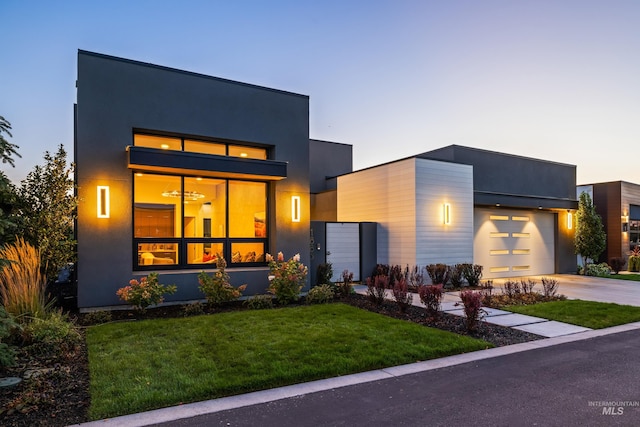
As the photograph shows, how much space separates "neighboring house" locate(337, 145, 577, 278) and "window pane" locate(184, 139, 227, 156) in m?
6.36

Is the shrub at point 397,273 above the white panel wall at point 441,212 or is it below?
below

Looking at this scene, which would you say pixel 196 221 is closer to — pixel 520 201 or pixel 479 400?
pixel 479 400

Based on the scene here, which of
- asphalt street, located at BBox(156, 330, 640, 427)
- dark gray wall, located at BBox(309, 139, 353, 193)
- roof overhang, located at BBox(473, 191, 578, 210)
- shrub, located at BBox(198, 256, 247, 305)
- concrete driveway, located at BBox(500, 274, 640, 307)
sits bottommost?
concrete driveway, located at BBox(500, 274, 640, 307)

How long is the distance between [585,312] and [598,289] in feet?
17.2

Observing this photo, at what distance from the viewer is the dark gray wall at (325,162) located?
1939 centimetres

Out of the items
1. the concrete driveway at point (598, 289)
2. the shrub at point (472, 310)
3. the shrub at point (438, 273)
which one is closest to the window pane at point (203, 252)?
the shrub at point (472, 310)

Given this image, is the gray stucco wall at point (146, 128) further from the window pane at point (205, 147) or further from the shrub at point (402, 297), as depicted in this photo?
the shrub at point (402, 297)

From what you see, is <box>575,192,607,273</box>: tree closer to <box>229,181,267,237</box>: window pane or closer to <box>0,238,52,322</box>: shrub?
<box>229,181,267,237</box>: window pane

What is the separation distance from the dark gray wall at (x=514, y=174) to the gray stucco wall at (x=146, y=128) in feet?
22.2

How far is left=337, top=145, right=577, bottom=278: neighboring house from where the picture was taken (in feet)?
42.0

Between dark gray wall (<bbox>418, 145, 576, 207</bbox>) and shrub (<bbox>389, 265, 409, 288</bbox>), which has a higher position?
dark gray wall (<bbox>418, 145, 576, 207</bbox>)

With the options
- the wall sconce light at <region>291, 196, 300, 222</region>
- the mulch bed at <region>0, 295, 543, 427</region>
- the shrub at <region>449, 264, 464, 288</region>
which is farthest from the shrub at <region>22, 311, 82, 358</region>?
the shrub at <region>449, 264, 464, 288</region>

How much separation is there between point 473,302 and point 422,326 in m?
1.00

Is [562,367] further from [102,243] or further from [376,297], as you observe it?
[102,243]
